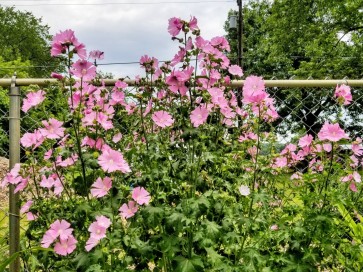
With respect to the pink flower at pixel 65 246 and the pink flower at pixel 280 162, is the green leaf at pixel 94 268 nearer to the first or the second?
the pink flower at pixel 65 246

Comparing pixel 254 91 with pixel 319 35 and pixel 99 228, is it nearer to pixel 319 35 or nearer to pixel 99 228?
pixel 99 228

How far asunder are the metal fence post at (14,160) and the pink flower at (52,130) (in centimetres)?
83

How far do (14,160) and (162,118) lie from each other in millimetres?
1162

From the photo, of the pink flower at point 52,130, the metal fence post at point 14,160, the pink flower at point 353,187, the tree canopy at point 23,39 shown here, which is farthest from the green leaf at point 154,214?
the tree canopy at point 23,39

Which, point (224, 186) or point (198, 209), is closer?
point (198, 209)

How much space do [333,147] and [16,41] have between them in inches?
1364

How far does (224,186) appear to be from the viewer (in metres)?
2.36

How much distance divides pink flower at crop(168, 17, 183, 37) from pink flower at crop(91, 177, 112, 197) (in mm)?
720

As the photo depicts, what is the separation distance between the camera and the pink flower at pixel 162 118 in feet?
7.28

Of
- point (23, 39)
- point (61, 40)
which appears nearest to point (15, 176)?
point (61, 40)

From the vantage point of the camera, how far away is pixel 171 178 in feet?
7.54

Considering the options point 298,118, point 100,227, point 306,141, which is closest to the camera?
point 100,227

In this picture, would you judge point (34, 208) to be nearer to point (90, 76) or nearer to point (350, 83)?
point (90, 76)

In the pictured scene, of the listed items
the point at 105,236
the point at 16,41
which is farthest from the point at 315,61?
the point at 16,41
